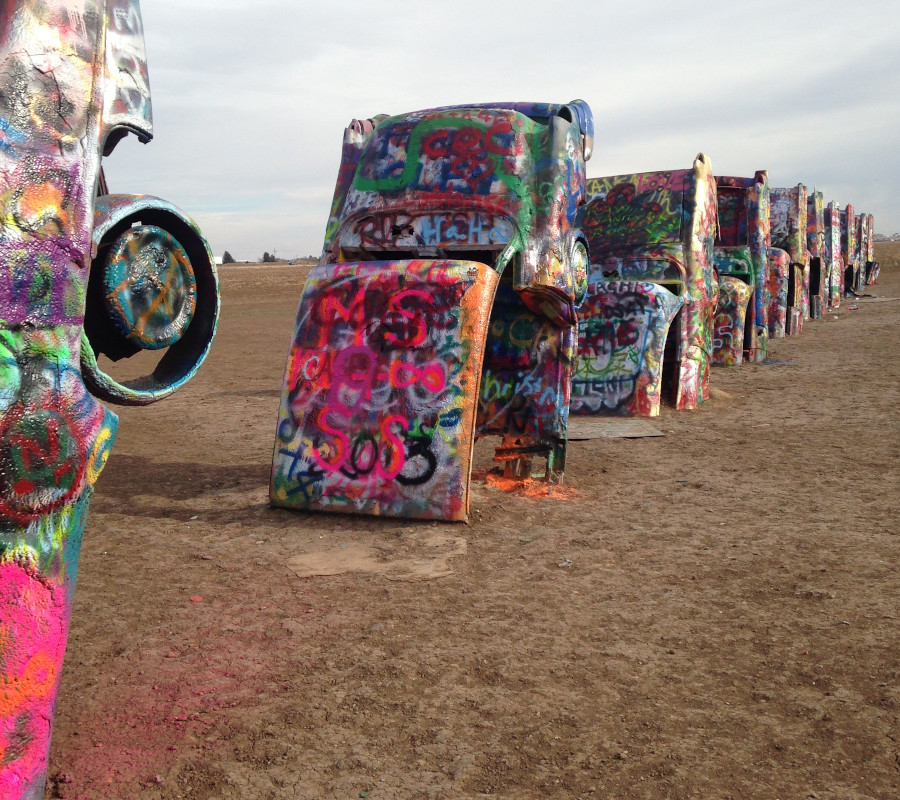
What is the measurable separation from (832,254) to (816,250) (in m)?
4.32

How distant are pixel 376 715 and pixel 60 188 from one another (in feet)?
7.11

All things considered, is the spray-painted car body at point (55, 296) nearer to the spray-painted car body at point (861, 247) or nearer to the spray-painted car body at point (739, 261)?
the spray-painted car body at point (739, 261)

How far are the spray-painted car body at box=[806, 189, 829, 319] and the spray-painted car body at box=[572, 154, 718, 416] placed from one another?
13489 millimetres

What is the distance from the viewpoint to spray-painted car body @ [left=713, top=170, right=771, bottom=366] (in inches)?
567

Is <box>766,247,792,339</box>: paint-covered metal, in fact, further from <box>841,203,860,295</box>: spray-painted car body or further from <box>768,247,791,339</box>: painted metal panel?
<box>841,203,860,295</box>: spray-painted car body

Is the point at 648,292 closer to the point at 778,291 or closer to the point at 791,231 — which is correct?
the point at 778,291

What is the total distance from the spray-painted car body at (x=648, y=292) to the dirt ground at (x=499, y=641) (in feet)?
8.67

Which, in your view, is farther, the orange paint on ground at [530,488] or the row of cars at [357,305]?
the orange paint on ground at [530,488]

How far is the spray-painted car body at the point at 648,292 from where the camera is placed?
32.6 ft

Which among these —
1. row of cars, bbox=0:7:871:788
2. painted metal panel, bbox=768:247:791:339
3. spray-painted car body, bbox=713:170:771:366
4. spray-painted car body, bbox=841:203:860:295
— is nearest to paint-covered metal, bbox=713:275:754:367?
spray-painted car body, bbox=713:170:771:366

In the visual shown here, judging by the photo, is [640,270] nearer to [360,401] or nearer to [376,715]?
[360,401]

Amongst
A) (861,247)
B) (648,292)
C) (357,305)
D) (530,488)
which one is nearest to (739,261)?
(648,292)

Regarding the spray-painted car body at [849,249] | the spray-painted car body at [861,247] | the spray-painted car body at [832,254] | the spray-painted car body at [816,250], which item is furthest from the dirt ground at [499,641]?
the spray-painted car body at [861,247]

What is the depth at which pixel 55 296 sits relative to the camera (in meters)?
2.13
